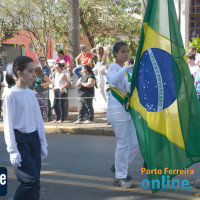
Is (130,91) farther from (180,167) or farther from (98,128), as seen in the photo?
(98,128)

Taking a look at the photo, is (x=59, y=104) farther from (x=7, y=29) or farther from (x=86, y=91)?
(x=7, y=29)

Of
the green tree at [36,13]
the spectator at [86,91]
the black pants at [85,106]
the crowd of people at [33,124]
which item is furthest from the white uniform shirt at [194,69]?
the green tree at [36,13]

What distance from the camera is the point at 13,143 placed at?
4.49 meters

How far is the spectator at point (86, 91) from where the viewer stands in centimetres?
1268

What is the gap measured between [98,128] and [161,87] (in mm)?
6336

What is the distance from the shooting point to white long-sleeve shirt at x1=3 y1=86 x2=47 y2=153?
453 centimetres

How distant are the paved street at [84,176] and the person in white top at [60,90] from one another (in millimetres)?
3264

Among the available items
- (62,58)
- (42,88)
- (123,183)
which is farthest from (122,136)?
(62,58)

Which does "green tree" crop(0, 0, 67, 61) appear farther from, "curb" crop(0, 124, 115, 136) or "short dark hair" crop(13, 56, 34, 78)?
"short dark hair" crop(13, 56, 34, 78)

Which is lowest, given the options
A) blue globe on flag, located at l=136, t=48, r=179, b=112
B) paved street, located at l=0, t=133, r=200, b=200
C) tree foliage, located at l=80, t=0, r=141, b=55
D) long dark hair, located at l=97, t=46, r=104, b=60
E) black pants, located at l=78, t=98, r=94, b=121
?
paved street, located at l=0, t=133, r=200, b=200

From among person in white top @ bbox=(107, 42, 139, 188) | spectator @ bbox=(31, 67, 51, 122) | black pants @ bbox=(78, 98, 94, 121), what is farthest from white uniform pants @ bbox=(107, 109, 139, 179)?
spectator @ bbox=(31, 67, 51, 122)

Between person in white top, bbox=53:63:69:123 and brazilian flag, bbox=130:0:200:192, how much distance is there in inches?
305

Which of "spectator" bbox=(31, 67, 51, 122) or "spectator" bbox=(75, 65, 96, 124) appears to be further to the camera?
"spectator" bbox=(31, 67, 51, 122)

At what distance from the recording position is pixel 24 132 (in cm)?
464
